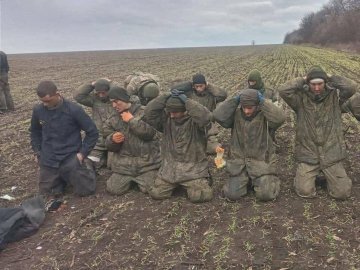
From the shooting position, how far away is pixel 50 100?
247 inches

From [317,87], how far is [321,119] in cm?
48

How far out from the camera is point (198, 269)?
15.0 ft

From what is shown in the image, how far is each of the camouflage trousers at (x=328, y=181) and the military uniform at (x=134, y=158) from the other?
6.61ft

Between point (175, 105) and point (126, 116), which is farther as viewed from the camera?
point (126, 116)

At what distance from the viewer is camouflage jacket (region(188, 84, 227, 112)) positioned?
8.62 meters

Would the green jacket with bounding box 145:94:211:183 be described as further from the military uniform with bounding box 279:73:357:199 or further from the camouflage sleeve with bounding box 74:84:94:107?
the camouflage sleeve with bounding box 74:84:94:107

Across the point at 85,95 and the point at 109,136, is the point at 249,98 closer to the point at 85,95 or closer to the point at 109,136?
the point at 109,136

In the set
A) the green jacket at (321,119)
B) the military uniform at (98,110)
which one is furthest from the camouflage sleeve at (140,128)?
the green jacket at (321,119)

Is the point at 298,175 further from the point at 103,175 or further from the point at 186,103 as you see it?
the point at 103,175

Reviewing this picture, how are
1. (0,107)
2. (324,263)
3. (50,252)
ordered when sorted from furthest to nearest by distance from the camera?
(0,107), (50,252), (324,263)

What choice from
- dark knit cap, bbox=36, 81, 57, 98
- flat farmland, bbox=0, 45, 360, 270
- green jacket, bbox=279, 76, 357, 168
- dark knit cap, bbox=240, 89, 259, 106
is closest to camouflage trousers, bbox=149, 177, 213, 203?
flat farmland, bbox=0, 45, 360, 270

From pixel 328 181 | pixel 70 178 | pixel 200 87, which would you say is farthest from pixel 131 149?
pixel 328 181

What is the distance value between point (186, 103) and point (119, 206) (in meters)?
1.59

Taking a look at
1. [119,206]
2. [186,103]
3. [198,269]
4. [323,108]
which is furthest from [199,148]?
[198,269]
